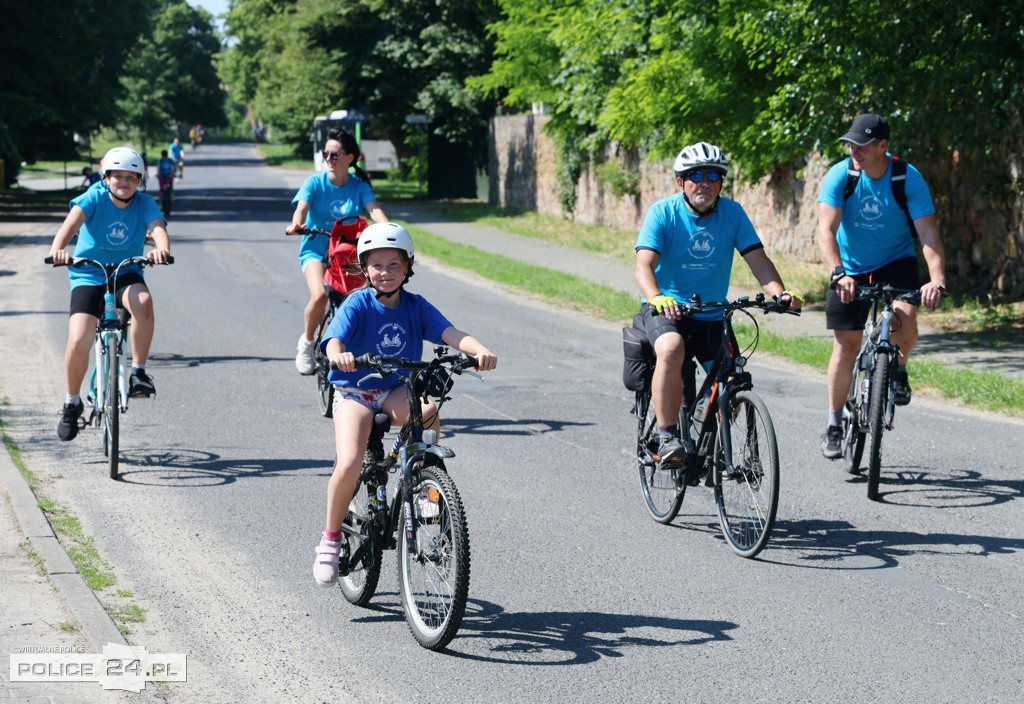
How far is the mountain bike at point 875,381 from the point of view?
24.9 feet

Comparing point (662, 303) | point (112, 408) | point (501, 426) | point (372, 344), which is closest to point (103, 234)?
point (112, 408)

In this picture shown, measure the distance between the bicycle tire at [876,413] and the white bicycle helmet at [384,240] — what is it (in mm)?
3234

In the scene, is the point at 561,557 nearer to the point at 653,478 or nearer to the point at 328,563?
the point at 653,478

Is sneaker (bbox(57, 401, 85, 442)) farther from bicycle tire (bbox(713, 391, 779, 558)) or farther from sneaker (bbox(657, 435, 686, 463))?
bicycle tire (bbox(713, 391, 779, 558))

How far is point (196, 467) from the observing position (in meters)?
8.53

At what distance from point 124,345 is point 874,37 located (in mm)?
8884

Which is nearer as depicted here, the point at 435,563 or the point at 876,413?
the point at 435,563

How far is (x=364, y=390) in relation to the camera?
18.3 ft

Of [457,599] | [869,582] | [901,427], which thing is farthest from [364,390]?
[901,427]

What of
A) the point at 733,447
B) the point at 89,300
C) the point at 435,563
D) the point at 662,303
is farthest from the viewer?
the point at 89,300

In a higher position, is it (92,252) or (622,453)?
(92,252)

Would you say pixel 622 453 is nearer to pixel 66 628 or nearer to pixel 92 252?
pixel 92 252

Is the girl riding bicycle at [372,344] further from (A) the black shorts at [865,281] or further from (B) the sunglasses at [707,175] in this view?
(A) the black shorts at [865,281]

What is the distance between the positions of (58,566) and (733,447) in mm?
3127
